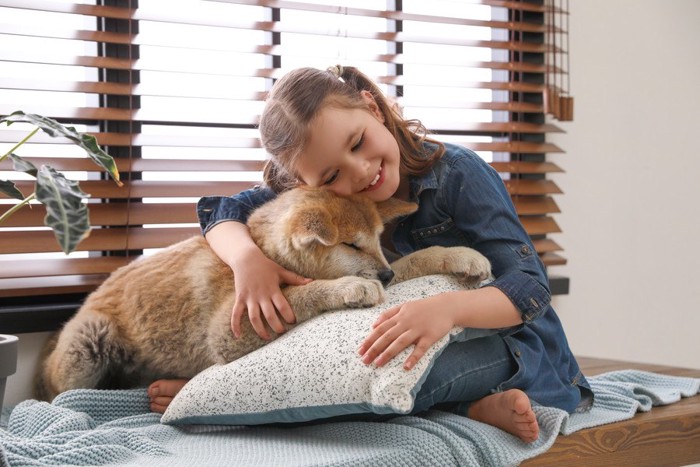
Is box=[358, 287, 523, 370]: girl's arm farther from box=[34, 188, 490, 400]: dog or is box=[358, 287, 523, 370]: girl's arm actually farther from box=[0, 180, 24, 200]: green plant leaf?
box=[0, 180, 24, 200]: green plant leaf

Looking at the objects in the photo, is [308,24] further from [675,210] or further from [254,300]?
[675,210]

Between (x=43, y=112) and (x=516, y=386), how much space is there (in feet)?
5.30

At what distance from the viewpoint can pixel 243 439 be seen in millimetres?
1777

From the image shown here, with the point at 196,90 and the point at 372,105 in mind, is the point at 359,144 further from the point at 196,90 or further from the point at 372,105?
the point at 196,90

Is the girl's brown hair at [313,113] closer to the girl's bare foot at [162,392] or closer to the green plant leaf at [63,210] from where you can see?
the girl's bare foot at [162,392]

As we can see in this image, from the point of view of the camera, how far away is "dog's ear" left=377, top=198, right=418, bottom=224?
2.12 m

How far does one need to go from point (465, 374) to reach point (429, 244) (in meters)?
0.46

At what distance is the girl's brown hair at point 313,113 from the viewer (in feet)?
6.52

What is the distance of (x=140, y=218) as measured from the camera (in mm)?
2523

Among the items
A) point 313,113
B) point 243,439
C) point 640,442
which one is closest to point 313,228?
point 313,113

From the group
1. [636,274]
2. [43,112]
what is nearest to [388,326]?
[43,112]

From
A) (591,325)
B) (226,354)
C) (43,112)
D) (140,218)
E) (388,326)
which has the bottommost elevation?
(591,325)

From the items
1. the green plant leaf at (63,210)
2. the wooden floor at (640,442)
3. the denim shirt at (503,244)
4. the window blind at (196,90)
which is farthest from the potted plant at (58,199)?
the wooden floor at (640,442)

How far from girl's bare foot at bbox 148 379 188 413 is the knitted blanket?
0.11 feet
